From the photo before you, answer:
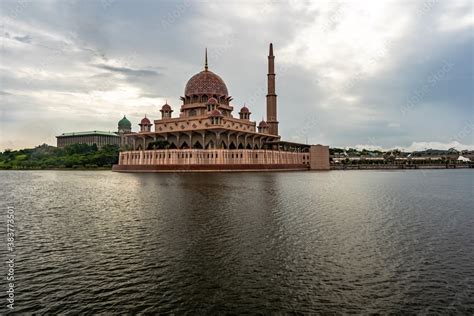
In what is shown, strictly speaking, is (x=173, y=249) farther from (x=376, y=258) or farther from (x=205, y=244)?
(x=376, y=258)

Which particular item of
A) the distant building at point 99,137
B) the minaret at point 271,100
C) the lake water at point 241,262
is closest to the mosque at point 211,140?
the minaret at point 271,100

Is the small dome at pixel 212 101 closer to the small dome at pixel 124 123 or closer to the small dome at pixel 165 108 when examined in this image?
the small dome at pixel 165 108

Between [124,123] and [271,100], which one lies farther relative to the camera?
[124,123]

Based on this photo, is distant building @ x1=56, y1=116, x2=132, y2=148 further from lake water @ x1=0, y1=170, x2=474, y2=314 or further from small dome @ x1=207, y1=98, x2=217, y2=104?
lake water @ x1=0, y1=170, x2=474, y2=314

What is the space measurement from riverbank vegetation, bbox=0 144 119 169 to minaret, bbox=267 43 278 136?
5101cm

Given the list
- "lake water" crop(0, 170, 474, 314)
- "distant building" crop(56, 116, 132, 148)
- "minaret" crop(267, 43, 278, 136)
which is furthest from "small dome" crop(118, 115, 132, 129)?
"lake water" crop(0, 170, 474, 314)

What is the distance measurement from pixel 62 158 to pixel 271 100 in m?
73.8

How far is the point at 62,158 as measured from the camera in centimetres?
11200

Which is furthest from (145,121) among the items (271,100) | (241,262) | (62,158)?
(241,262)

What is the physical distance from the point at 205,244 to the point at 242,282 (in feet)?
12.0

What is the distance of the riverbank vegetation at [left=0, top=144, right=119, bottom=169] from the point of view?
10550 cm

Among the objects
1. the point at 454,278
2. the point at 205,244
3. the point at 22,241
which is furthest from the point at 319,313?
the point at 22,241

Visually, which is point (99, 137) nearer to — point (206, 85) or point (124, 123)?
point (124, 123)

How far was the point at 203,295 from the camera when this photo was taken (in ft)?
26.6
